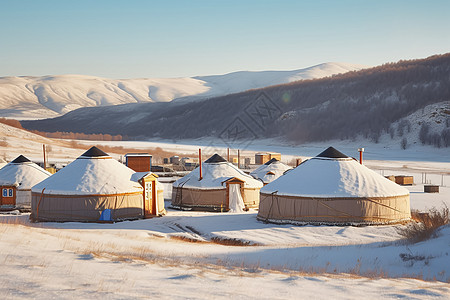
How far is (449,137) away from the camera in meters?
86.7

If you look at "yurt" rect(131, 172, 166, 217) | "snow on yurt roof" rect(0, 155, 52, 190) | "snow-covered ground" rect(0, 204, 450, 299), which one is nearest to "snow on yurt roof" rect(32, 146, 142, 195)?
"yurt" rect(131, 172, 166, 217)

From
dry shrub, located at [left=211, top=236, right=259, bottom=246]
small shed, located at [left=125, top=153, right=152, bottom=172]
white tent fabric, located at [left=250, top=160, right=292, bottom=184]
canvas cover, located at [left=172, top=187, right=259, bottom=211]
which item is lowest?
dry shrub, located at [left=211, top=236, right=259, bottom=246]

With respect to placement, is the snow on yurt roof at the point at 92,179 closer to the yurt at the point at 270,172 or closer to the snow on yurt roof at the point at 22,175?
the snow on yurt roof at the point at 22,175

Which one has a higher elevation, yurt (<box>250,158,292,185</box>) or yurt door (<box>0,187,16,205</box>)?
yurt (<box>250,158,292,185</box>)

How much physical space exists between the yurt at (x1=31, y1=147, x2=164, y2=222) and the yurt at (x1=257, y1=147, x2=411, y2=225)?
6.54 metres

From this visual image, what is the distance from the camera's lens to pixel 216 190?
3119cm

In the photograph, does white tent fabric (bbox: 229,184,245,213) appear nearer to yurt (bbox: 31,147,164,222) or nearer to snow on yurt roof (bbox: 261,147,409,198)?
snow on yurt roof (bbox: 261,147,409,198)

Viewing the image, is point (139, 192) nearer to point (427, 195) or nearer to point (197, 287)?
point (197, 287)

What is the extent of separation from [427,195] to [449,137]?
179 feet

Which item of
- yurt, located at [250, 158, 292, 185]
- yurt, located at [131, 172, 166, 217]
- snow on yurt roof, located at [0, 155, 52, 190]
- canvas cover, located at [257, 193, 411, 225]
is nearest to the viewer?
canvas cover, located at [257, 193, 411, 225]

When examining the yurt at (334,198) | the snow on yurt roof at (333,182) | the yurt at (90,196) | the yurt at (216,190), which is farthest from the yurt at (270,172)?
the yurt at (90,196)

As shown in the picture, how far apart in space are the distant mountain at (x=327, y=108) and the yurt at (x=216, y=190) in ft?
220

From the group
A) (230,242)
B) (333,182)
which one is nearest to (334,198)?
(333,182)

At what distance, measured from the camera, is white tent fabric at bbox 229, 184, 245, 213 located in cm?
3117
